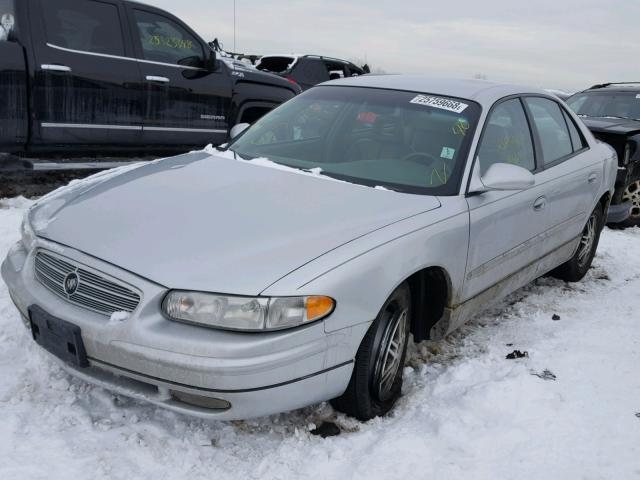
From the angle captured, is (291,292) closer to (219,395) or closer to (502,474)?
(219,395)

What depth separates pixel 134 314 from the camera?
2.45m

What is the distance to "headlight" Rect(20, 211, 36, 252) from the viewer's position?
295cm

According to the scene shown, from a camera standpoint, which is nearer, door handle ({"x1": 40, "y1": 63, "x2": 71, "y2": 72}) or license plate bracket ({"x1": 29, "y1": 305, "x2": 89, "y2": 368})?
license plate bracket ({"x1": 29, "y1": 305, "x2": 89, "y2": 368})

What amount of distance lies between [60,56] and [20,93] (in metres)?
0.54

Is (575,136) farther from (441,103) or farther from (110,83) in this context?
(110,83)

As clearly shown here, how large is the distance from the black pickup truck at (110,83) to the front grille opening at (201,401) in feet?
13.9

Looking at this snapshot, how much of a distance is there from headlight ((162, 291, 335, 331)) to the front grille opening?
0.30 meters

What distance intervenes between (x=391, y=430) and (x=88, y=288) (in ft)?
4.81

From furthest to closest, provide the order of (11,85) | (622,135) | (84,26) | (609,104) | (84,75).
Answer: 1. (609,104)
2. (622,135)
3. (84,26)
4. (84,75)
5. (11,85)

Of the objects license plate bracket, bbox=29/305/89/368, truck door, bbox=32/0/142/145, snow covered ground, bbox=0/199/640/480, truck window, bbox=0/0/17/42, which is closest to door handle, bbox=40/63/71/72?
truck door, bbox=32/0/142/145

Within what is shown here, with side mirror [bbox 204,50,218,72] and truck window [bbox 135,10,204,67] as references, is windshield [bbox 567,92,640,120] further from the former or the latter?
truck window [bbox 135,10,204,67]

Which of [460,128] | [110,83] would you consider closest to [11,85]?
[110,83]

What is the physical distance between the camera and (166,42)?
7.01 metres

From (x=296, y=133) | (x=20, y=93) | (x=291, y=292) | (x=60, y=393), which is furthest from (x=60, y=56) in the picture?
(x=291, y=292)
